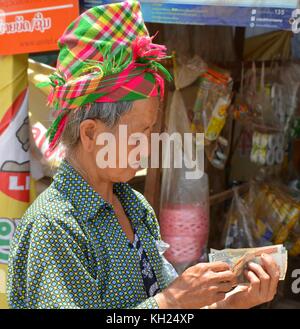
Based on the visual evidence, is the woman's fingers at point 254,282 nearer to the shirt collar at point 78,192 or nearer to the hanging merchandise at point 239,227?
the shirt collar at point 78,192

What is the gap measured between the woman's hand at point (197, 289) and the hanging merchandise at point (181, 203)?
4.29 ft

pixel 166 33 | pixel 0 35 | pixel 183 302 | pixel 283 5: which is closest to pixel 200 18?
pixel 283 5

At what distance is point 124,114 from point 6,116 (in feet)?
3.86

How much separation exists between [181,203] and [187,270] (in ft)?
4.50

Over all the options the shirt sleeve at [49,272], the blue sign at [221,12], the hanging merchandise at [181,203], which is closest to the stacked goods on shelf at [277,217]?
the hanging merchandise at [181,203]

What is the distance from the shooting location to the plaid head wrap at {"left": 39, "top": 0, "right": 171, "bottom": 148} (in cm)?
128

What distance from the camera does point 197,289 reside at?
120 centimetres

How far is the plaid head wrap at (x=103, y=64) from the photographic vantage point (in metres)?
1.28

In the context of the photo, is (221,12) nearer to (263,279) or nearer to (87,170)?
(87,170)

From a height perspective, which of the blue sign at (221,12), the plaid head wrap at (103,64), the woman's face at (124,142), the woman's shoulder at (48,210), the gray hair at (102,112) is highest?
the blue sign at (221,12)

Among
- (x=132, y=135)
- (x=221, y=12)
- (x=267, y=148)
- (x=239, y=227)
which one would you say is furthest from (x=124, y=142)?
(x=267, y=148)

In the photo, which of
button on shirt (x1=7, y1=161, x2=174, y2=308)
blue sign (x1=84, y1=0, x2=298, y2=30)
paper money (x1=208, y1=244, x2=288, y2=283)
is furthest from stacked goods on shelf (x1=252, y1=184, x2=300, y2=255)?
button on shirt (x1=7, y1=161, x2=174, y2=308)

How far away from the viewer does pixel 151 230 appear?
1.47 metres

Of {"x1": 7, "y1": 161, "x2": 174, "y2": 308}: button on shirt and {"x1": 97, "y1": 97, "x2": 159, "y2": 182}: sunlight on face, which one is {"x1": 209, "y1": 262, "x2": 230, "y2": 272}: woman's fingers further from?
{"x1": 97, "y1": 97, "x2": 159, "y2": 182}: sunlight on face
